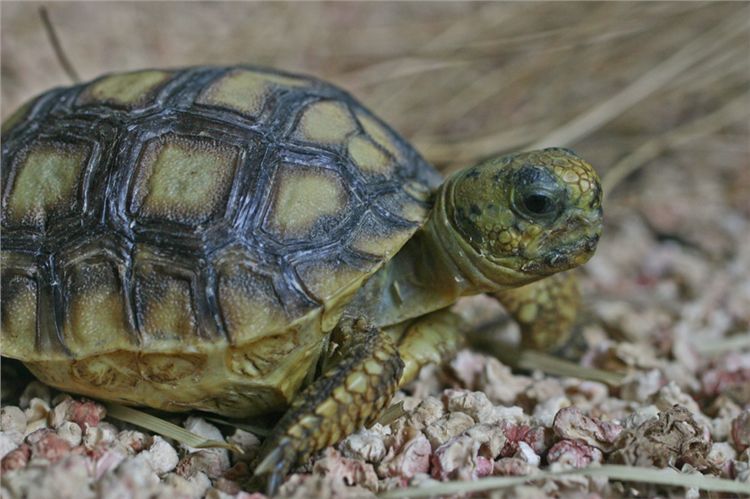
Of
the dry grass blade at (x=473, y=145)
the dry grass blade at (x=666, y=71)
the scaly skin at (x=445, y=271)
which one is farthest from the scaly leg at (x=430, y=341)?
the dry grass blade at (x=666, y=71)

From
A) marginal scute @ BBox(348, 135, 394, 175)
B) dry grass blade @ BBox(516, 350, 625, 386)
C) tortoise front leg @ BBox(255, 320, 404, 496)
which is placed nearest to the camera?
tortoise front leg @ BBox(255, 320, 404, 496)

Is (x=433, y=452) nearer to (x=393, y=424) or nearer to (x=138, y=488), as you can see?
(x=393, y=424)

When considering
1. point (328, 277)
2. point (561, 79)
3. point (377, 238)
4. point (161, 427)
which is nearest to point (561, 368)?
point (377, 238)

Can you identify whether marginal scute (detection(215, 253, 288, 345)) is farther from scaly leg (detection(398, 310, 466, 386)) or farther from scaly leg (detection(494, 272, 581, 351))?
scaly leg (detection(494, 272, 581, 351))

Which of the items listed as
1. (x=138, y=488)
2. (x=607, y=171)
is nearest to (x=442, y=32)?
(x=607, y=171)

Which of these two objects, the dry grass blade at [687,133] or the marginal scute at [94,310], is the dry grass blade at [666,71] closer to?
the dry grass blade at [687,133]

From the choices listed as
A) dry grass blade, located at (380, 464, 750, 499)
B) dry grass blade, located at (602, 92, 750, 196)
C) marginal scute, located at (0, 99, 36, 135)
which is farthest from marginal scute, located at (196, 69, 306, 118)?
dry grass blade, located at (602, 92, 750, 196)
